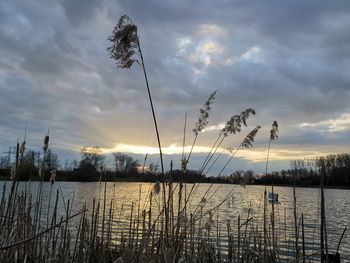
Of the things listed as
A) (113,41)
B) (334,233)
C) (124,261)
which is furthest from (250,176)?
(334,233)

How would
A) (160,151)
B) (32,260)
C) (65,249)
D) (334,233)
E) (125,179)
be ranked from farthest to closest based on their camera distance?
(334,233)
(125,179)
(32,260)
(65,249)
(160,151)

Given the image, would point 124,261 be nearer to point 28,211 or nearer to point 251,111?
point 251,111

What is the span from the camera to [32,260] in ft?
17.0

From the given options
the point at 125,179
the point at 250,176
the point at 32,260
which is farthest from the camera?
the point at 125,179

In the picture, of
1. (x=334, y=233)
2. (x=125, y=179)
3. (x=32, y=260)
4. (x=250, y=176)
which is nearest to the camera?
(x=32, y=260)

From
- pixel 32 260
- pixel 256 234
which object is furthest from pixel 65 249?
pixel 256 234

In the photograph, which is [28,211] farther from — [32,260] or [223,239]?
[223,239]

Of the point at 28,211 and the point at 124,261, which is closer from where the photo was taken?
the point at 124,261

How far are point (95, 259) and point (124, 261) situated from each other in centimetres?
Result: 279

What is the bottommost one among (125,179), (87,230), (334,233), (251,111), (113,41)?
(334,233)

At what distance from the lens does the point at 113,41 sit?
3000mm

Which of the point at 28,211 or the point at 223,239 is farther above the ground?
the point at 28,211

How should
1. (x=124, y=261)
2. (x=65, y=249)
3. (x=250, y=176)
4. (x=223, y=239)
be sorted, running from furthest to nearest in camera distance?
(x=223, y=239)
(x=250, y=176)
(x=65, y=249)
(x=124, y=261)

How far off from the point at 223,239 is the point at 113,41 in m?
10.5
